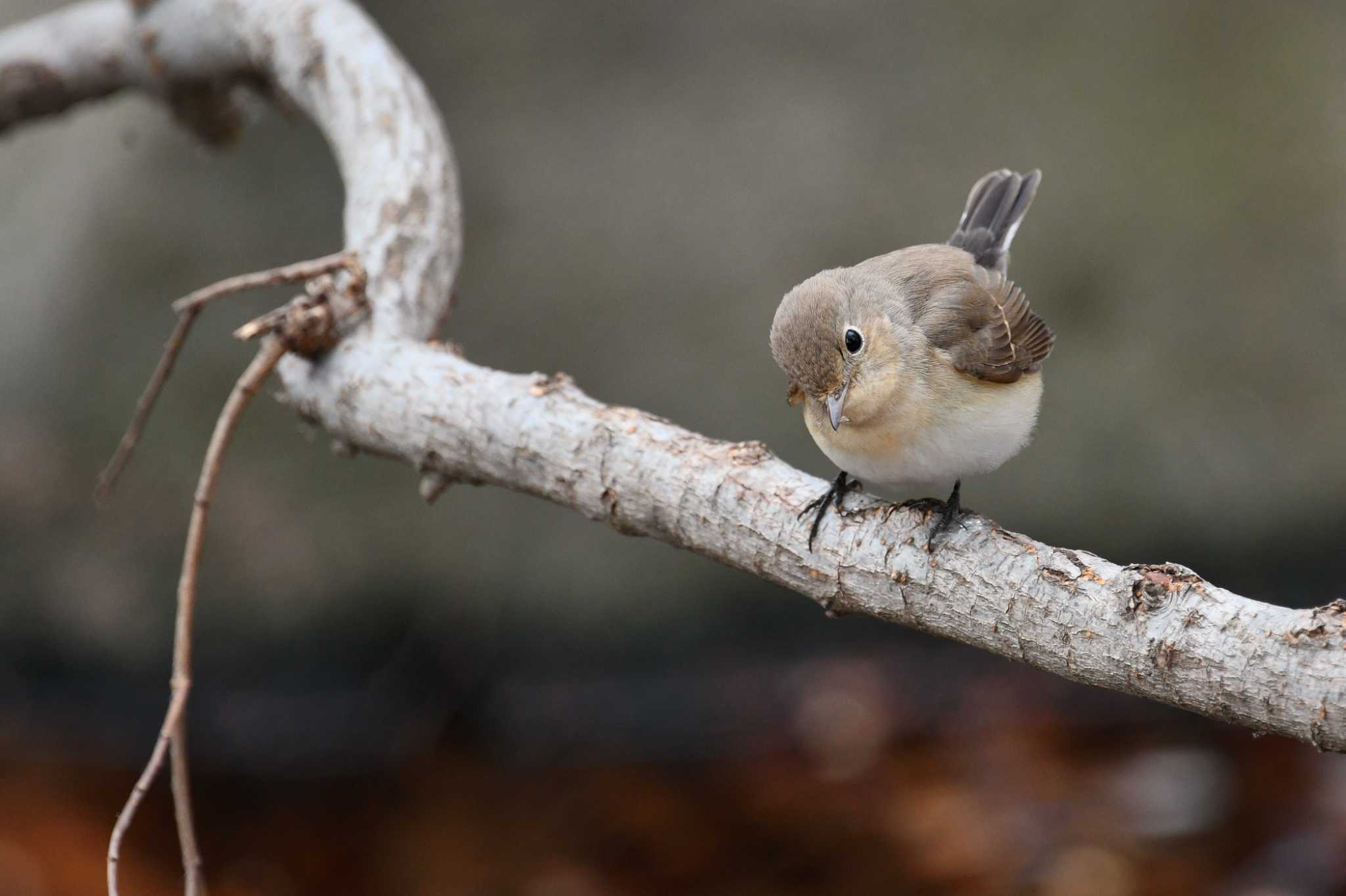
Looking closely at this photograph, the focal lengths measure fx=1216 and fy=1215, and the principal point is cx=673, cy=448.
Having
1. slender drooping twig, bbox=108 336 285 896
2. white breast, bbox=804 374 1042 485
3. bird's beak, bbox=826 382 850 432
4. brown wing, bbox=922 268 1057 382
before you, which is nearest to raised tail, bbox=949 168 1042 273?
brown wing, bbox=922 268 1057 382

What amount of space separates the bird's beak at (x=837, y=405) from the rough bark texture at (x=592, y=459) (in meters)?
0.16

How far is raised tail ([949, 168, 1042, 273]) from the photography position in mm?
3648

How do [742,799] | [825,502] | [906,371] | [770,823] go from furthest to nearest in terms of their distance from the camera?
[742,799]
[770,823]
[906,371]
[825,502]

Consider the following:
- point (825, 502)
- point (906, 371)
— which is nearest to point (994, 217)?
point (906, 371)

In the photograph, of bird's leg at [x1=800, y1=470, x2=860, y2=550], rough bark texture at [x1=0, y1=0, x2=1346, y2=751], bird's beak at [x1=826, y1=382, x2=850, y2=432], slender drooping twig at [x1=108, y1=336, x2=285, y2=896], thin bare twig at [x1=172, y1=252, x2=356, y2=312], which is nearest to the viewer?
rough bark texture at [x1=0, y1=0, x2=1346, y2=751]

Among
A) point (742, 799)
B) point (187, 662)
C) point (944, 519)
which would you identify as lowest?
point (187, 662)

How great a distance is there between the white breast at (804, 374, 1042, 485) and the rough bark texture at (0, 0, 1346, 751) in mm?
160

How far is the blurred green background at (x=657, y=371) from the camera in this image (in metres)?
5.76

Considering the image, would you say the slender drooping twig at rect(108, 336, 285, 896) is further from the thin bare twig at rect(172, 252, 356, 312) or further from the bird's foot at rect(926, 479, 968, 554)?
the bird's foot at rect(926, 479, 968, 554)

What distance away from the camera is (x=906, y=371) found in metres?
2.91

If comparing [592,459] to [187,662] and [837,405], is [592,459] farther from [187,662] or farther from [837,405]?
[187,662]

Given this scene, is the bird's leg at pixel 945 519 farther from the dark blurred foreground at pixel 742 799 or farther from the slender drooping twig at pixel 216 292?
the dark blurred foreground at pixel 742 799

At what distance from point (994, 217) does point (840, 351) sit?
1.11 m

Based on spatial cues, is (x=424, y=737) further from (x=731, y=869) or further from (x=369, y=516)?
(x=731, y=869)
